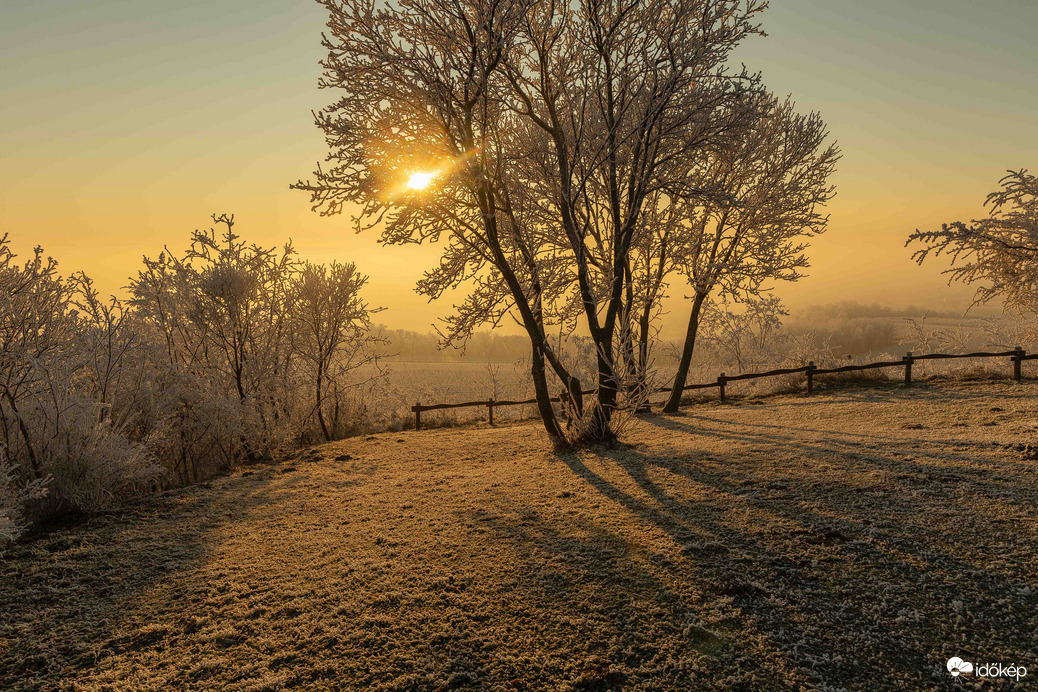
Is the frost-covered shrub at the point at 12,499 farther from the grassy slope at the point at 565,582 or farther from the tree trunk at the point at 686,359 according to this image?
the tree trunk at the point at 686,359

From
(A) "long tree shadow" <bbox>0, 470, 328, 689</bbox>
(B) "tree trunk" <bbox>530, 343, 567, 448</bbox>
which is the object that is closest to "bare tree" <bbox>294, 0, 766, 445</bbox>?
(B) "tree trunk" <bbox>530, 343, 567, 448</bbox>

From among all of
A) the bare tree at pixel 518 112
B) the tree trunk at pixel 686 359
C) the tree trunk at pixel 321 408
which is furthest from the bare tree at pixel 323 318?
the tree trunk at pixel 686 359

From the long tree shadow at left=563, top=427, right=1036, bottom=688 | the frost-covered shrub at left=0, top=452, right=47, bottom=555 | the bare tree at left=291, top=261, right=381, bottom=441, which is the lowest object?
the long tree shadow at left=563, top=427, right=1036, bottom=688

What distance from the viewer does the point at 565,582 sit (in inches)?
161

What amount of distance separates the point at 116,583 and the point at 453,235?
6.31 metres

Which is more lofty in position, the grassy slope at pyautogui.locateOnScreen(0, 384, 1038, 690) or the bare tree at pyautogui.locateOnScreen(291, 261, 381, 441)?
the bare tree at pyautogui.locateOnScreen(291, 261, 381, 441)

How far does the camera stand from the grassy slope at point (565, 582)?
10.6ft

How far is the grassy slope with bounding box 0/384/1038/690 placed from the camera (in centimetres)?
322

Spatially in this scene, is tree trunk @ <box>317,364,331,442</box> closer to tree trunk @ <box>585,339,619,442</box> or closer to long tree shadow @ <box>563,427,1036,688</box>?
tree trunk @ <box>585,339,619,442</box>

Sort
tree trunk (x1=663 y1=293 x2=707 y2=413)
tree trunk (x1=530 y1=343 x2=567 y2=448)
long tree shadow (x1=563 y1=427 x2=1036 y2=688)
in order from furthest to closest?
tree trunk (x1=663 y1=293 x2=707 y2=413), tree trunk (x1=530 y1=343 x2=567 y2=448), long tree shadow (x1=563 y1=427 x2=1036 y2=688)

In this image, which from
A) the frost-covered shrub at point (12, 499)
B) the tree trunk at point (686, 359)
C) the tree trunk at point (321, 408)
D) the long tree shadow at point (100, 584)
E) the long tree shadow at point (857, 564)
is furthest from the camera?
the tree trunk at point (686, 359)

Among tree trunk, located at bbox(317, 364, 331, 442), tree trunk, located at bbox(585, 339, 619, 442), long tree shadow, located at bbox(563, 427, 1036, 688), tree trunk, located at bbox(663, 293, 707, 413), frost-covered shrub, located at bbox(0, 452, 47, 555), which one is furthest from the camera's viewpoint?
tree trunk, located at bbox(663, 293, 707, 413)

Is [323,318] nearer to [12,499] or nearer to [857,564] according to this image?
[12,499]

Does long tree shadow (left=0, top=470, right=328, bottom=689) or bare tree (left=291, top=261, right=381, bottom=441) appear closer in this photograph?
long tree shadow (left=0, top=470, right=328, bottom=689)
